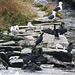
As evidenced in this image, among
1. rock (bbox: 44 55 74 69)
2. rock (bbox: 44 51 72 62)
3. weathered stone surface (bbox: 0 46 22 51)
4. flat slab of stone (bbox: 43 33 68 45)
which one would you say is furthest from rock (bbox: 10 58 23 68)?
flat slab of stone (bbox: 43 33 68 45)

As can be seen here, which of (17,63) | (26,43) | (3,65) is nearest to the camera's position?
(3,65)

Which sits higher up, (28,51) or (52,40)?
(28,51)

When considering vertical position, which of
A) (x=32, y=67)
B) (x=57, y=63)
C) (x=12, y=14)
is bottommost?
(x=57, y=63)

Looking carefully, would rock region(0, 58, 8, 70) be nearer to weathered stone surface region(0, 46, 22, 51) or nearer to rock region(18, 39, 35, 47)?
weathered stone surface region(0, 46, 22, 51)

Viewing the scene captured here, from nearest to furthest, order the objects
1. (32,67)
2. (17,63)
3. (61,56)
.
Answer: (32,67)
(17,63)
(61,56)

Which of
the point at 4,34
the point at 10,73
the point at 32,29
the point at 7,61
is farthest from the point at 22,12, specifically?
the point at 10,73

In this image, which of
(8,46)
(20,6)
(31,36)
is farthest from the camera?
(20,6)

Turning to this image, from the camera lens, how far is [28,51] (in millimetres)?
7523

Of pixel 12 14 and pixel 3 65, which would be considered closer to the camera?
pixel 3 65

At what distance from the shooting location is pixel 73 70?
6754mm

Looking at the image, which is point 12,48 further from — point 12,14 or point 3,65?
point 12,14

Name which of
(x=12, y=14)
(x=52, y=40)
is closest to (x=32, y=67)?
(x=52, y=40)

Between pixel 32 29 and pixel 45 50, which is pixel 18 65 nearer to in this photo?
pixel 45 50

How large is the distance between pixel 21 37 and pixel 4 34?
2.58ft
